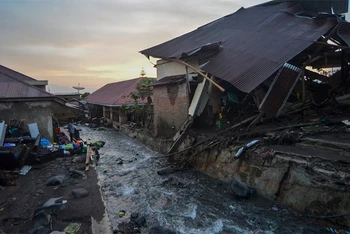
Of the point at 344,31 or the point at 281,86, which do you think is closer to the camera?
the point at 281,86

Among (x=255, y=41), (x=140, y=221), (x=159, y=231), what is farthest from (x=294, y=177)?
(x=255, y=41)

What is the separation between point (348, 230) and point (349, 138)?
272 cm

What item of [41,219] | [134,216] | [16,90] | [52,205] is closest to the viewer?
[41,219]

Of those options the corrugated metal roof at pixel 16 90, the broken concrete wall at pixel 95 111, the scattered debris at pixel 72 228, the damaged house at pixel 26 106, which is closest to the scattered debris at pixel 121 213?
the scattered debris at pixel 72 228

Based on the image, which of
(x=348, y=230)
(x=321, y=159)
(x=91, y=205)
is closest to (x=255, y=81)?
(x=321, y=159)

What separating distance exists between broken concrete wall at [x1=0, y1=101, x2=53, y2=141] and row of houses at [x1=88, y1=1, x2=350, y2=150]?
17.8 ft

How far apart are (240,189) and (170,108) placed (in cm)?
Result: 675

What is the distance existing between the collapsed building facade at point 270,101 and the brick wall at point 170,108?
51mm

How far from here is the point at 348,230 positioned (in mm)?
4797

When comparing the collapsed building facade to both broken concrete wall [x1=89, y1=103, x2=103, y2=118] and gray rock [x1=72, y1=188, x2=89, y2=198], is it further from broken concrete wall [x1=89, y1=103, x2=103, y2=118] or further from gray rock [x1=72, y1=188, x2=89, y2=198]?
broken concrete wall [x1=89, y1=103, x2=103, y2=118]

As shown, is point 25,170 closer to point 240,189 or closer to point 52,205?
point 52,205

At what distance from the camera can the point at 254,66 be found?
8.94 meters

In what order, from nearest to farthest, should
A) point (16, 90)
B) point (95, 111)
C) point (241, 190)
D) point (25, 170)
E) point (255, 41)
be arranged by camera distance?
point (241, 190), point (25, 170), point (16, 90), point (255, 41), point (95, 111)

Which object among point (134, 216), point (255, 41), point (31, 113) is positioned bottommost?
point (134, 216)
